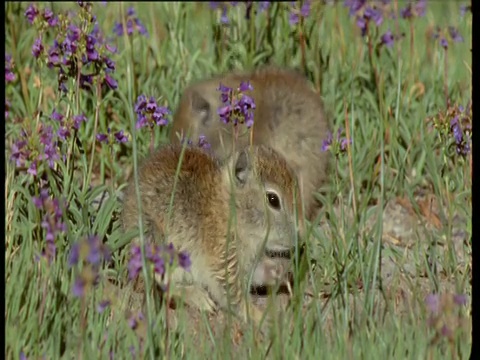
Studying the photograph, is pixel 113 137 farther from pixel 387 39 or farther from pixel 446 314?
pixel 387 39

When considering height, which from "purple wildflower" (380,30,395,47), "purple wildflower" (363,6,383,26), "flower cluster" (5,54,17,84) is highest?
"purple wildflower" (363,6,383,26)

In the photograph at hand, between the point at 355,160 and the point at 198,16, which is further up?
the point at 198,16

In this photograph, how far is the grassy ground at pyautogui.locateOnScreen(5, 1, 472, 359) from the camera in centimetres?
362

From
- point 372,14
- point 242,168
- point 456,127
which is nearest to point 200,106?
point 372,14

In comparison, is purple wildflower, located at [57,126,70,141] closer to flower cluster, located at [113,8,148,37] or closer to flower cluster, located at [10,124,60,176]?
flower cluster, located at [10,124,60,176]

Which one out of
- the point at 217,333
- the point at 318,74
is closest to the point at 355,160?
the point at 318,74

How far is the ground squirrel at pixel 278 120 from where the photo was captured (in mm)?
5961

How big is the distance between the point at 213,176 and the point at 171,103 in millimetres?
1637

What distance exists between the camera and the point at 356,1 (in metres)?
6.32

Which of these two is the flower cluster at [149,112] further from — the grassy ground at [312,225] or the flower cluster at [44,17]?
the flower cluster at [44,17]

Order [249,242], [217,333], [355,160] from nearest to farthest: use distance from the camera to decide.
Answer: [217,333] → [249,242] → [355,160]

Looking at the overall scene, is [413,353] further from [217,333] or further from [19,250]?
[19,250]

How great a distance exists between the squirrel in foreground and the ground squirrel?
42.3 inches

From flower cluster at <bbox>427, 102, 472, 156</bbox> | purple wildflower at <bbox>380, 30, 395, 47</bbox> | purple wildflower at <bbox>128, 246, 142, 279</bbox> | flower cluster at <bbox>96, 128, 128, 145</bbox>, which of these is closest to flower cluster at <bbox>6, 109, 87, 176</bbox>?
flower cluster at <bbox>96, 128, 128, 145</bbox>
